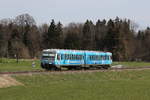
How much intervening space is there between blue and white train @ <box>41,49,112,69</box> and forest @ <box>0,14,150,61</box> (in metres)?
54.2

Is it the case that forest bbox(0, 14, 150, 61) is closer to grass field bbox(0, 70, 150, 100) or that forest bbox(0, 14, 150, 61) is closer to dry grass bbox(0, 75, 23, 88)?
grass field bbox(0, 70, 150, 100)

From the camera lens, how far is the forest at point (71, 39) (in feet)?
364

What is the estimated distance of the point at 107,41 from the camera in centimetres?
11738

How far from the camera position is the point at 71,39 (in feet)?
386

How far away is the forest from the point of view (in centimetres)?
11106

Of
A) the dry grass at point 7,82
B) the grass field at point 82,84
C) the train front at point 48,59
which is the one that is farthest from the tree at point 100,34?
the dry grass at point 7,82

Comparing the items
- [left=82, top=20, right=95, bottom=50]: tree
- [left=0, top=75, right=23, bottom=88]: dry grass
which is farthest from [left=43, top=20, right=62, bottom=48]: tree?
[left=0, top=75, right=23, bottom=88]: dry grass

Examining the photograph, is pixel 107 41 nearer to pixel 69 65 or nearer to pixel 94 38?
pixel 94 38

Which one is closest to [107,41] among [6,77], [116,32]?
[116,32]

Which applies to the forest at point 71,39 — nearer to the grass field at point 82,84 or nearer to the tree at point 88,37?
the tree at point 88,37

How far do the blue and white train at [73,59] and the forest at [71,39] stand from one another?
2132 inches

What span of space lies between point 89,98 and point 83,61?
29862 mm

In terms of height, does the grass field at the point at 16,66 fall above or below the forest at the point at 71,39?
below

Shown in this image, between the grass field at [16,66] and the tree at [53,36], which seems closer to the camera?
the grass field at [16,66]
